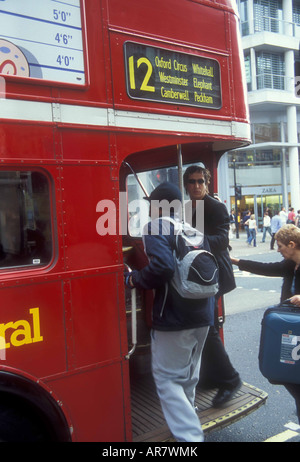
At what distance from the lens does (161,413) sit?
3385 mm

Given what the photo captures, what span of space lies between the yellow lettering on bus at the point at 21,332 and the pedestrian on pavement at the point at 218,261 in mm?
1638

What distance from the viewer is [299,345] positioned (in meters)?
2.85

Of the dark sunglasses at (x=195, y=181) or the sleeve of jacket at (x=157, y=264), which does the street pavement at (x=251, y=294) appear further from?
the sleeve of jacket at (x=157, y=264)

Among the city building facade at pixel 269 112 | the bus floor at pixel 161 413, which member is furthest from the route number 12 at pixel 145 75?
the city building facade at pixel 269 112

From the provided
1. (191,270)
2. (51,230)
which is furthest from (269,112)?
(51,230)

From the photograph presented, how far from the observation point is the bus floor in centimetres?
307

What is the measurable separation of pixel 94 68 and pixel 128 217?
218 cm

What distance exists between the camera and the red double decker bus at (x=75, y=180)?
2.26 meters

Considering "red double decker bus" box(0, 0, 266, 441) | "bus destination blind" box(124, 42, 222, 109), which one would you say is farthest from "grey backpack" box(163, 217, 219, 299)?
"bus destination blind" box(124, 42, 222, 109)

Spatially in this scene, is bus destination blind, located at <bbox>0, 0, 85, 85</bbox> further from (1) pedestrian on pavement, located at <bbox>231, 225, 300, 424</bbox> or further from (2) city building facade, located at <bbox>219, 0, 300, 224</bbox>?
(2) city building facade, located at <bbox>219, 0, 300, 224</bbox>

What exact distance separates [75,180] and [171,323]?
116cm

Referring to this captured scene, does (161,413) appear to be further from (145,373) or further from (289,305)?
(289,305)

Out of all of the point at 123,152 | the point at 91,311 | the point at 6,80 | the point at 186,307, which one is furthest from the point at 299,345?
the point at 6,80

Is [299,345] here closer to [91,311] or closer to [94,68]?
[91,311]
